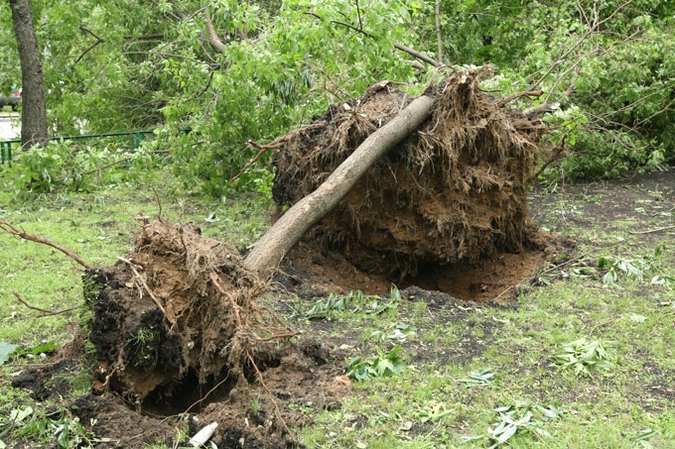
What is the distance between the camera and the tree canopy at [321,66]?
7.92 m

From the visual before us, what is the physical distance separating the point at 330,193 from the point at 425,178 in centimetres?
111

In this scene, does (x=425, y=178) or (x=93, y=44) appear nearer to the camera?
(x=425, y=178)

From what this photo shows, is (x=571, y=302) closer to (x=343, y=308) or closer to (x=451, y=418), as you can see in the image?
(x=343, y=308)

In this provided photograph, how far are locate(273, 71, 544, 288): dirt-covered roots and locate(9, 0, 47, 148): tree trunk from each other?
18.0ft

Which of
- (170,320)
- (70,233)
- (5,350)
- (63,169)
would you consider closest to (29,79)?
(63,169)

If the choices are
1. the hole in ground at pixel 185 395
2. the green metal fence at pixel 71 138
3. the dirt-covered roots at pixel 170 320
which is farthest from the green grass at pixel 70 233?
the green metal fence at pixel 71 138

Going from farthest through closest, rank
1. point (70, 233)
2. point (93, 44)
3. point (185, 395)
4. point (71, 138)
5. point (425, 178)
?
1. point (93, 44)
2. point (71, 138)
3. point (70, 233)
4. point (425, 178)
5. point (185, 395)

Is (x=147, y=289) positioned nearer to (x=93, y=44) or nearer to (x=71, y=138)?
(x=71, y=138)

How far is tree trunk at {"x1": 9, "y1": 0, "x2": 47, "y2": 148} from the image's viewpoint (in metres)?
10.2

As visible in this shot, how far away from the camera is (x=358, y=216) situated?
634 centimetres

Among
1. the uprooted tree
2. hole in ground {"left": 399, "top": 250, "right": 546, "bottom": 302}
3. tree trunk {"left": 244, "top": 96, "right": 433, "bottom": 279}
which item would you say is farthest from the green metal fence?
hole in ground {"left": 399, "top": 250, "right": 546, "bottom": 302}

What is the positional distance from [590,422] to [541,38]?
7188mm

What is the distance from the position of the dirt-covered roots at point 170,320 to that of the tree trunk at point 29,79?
6.99 m

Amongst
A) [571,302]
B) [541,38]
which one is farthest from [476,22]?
[571,302]
